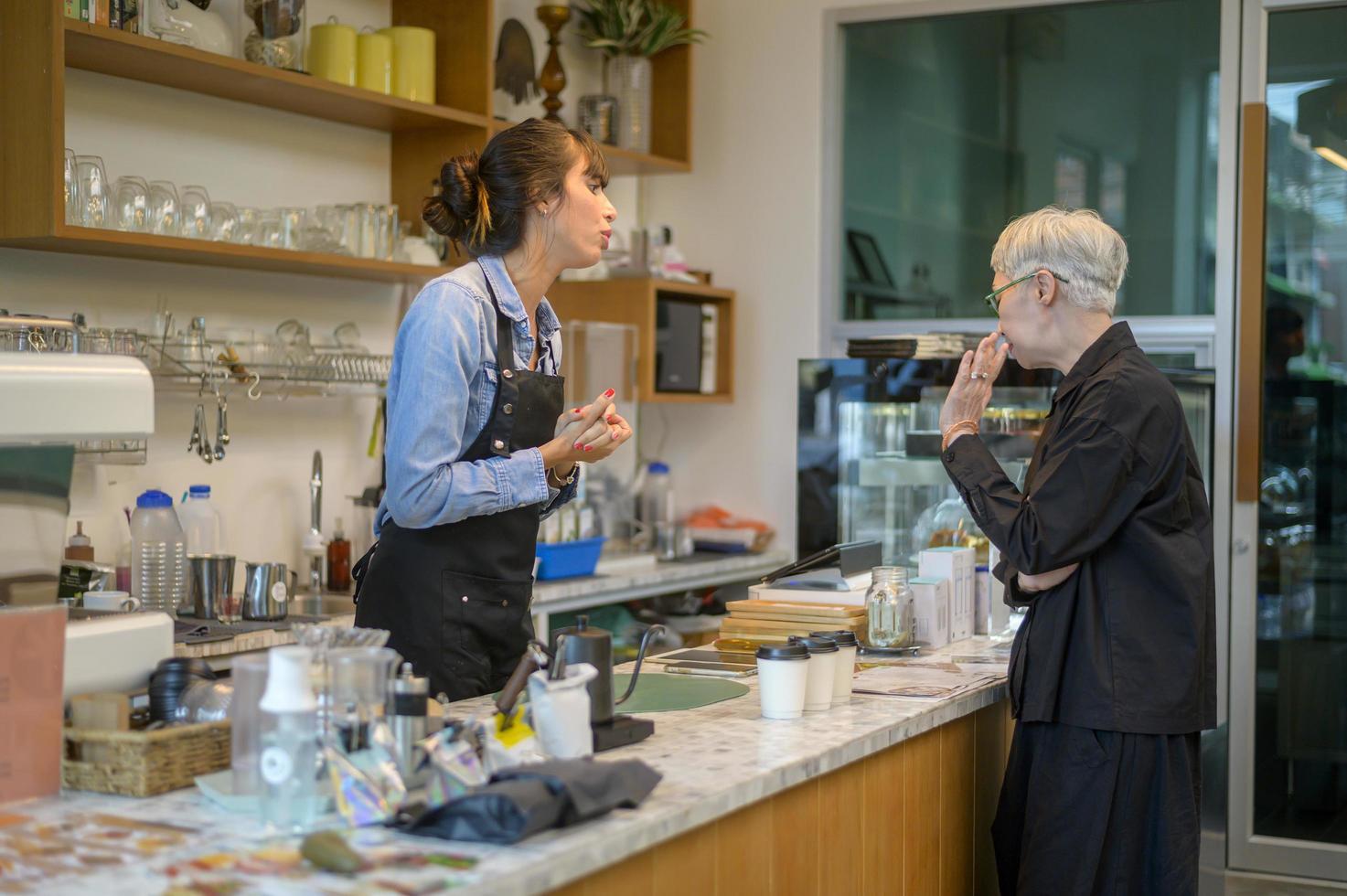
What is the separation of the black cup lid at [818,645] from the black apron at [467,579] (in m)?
0.52

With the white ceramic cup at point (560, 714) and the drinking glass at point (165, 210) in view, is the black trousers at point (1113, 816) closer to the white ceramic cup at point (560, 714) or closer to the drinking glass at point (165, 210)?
the white ceramic cup at point (560, 714)

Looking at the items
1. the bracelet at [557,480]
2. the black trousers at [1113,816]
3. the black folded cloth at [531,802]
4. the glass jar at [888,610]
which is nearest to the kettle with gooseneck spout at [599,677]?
the black folded cloth at [531,802]

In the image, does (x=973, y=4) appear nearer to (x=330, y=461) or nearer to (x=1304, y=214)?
(x=1304, y=214)

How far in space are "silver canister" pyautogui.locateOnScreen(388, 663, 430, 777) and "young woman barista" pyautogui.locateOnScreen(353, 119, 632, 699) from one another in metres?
0.59

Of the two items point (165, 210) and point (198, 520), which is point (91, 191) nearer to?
point (165, 210)

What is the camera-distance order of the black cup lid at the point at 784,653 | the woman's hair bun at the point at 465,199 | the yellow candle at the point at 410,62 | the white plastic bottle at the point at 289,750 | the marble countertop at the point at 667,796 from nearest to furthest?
1. the marble countertop at the point at 667,796
2. the white plastic bottle at the point at 289,750
3. the black cup lid at the point at 784,653
4. the woman's hair bun at the point at 465,199
5. the yellow candle at the point at 410,62

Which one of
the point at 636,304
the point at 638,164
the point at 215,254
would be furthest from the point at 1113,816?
the point at 638,164

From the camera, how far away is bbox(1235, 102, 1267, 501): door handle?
15.4 feet

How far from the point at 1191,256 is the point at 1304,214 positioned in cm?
36

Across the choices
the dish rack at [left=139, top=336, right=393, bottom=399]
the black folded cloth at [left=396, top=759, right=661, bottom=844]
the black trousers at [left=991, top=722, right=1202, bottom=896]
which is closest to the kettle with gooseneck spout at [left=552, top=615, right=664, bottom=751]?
the black folded cloth at [left=396, top=759, right=661, bottom=844]

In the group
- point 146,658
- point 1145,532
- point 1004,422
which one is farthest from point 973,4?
point 146,658

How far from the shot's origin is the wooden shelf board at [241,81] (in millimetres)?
3322

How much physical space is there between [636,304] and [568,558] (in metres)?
1.03

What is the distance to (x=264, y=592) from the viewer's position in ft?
11.5
